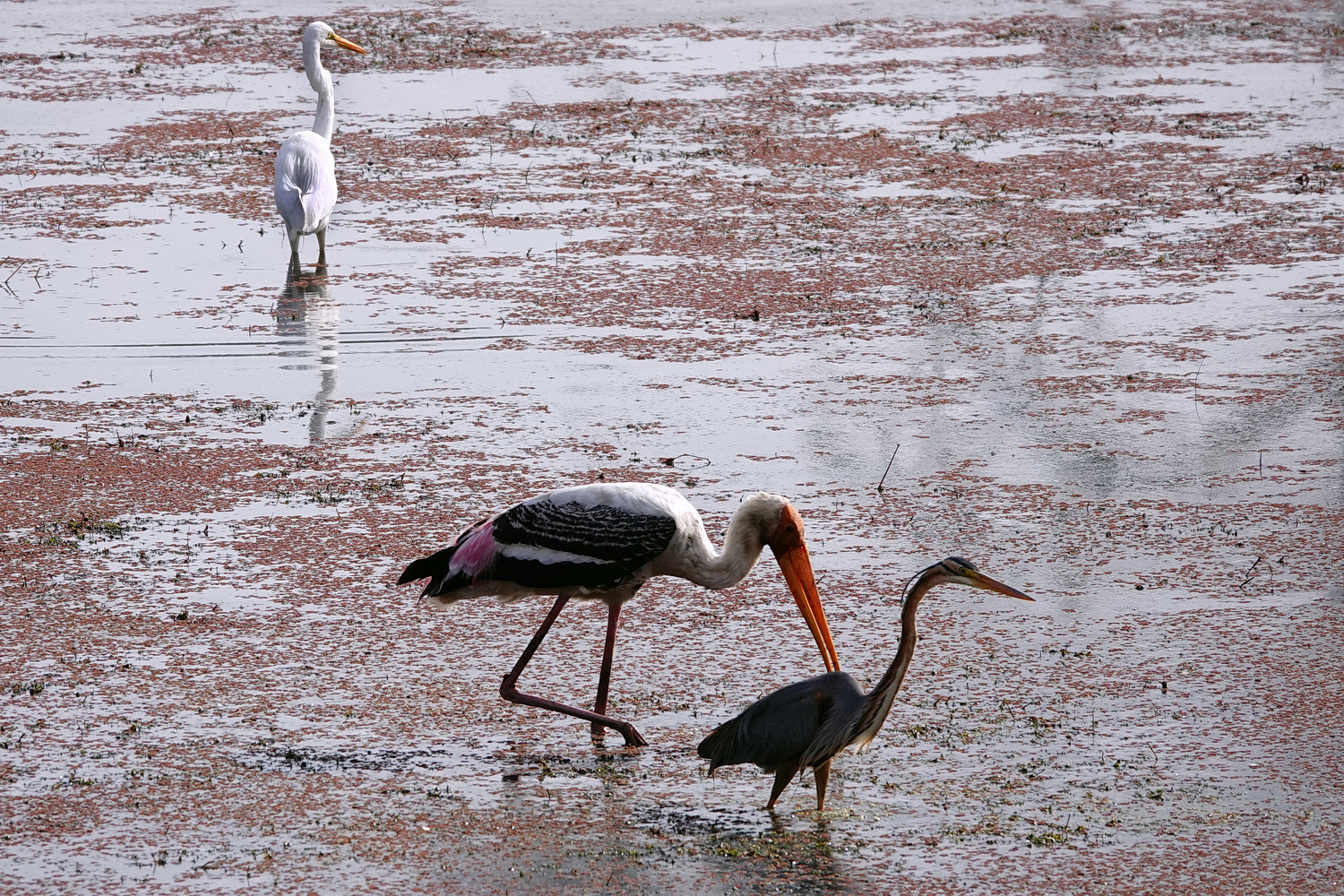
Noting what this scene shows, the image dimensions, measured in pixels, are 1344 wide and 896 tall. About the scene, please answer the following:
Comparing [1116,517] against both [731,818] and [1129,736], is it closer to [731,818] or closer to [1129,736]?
[1129,736]

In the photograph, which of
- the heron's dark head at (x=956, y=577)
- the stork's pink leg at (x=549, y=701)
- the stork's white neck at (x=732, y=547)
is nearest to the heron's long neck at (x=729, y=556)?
the stork's white neck at (x=732, y=547)

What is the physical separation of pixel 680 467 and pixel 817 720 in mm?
3035

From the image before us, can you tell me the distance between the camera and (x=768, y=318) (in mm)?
10016

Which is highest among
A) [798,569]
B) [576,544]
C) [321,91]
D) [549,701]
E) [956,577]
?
[321,91]

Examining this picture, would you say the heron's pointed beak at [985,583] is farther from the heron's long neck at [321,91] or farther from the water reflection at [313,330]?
the heron's long neck at [321,91]

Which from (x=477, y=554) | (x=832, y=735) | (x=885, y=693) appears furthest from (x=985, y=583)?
(x=477, y=554)

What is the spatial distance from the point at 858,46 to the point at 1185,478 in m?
12.3

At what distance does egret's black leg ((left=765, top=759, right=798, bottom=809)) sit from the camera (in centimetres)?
474

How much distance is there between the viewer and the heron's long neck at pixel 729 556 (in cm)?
552

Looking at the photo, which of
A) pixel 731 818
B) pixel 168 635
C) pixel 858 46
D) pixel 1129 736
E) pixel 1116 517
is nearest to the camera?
pixel 731 818

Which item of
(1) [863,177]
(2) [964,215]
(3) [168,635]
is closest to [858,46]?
(1) [863,177]

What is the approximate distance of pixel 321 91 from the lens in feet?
42.5

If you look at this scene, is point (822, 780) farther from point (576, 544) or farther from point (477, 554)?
point (477, 554)

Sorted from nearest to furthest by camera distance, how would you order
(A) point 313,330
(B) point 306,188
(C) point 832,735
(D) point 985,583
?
1. (C) point 832,735
2. (D) point 985,583
3. (A) point 313,330
4. (B) point 306,188
